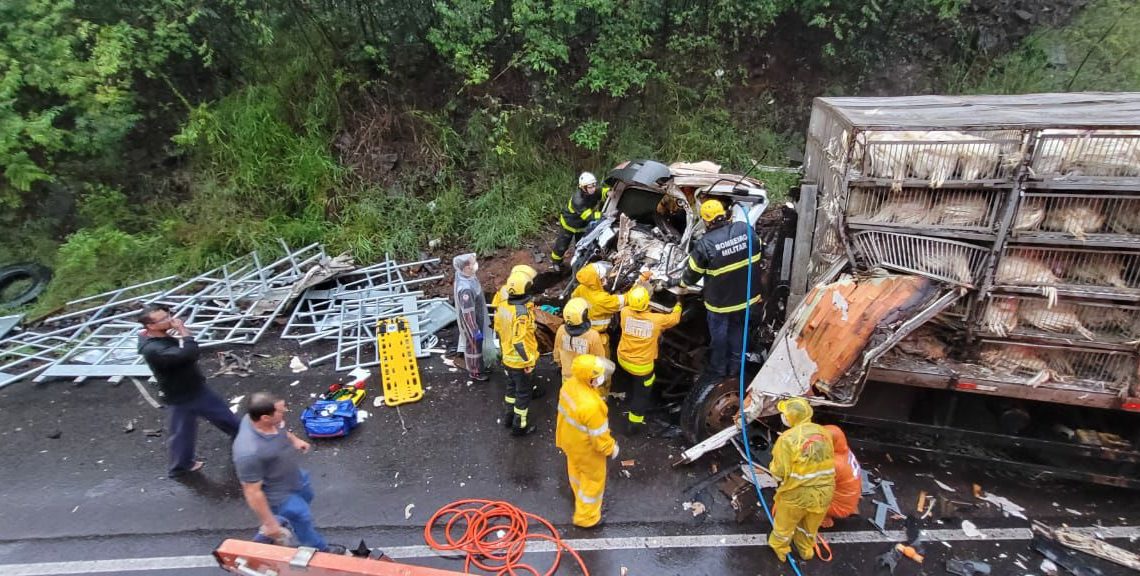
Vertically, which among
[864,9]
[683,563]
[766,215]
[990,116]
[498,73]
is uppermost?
[864,9]

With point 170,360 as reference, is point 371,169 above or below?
above

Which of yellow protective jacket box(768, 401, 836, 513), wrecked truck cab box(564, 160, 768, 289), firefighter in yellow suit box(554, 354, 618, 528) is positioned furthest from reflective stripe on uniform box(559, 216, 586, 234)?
yellow protective jacket box(768, 401, 836, 513)

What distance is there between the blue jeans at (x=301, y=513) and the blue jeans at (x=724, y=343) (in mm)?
3324

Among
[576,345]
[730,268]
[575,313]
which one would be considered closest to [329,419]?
[576,345]

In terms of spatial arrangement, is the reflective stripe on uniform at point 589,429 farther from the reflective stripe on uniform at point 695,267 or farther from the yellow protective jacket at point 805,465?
the reflective stripe on uniform at point 695,267

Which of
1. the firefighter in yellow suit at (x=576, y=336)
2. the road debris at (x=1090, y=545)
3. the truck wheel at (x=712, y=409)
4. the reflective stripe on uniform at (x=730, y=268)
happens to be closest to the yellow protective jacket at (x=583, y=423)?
the firefighter in yellow suit at (x=576, y=336)

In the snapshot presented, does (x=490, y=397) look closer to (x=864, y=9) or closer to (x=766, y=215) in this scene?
(x=766, y=215)

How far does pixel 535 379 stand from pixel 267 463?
3150 mm

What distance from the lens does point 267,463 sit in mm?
3244

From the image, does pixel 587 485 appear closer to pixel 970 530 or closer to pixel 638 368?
pixel 638 368

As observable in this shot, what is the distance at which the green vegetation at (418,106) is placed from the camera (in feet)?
27.5

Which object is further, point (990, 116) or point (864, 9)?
point (864, 9)

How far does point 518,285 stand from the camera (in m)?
4.81

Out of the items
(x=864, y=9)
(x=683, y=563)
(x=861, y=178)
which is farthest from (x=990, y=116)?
(x=864, y=9)
